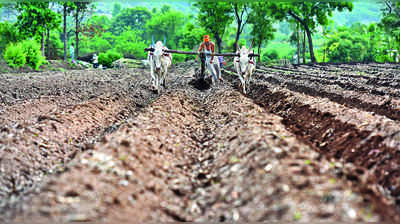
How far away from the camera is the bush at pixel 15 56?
82.3 ft

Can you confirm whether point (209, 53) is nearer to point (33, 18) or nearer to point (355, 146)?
point (355, 146)

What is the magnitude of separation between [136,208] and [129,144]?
1493 mm

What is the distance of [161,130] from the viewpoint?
6938 mm

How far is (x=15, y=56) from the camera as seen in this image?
83.1ft

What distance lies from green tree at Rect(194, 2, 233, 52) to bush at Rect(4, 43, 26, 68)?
2810 cm

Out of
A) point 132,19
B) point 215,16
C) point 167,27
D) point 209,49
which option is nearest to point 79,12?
point 215,16

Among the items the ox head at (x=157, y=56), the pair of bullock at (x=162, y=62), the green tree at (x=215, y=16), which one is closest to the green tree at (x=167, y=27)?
the green tree at (x=215, y=16)

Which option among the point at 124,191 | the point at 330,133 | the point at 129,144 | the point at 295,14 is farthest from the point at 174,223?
the point at 295,14

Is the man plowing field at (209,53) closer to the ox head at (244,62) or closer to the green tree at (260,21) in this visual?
the ox head at (244,62)

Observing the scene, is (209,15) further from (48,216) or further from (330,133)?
(48,216)

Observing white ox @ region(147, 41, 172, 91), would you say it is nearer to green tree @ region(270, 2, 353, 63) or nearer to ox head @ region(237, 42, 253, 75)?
ox head @ region(237, 42, 253, 75)

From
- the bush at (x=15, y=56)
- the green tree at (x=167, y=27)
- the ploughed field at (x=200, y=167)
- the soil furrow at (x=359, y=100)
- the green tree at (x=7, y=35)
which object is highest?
the green tree at (x=167, y=27)

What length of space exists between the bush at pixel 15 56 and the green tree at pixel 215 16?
28104mm

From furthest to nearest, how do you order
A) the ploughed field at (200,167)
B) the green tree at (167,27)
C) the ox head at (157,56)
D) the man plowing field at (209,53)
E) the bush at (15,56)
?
1. the green tree at (167,27)
2. the bush at (15,56)
3. the man plowing field at (209,53)
4. the ox head at (157,56)
5. the ploughed field at (200,167)
